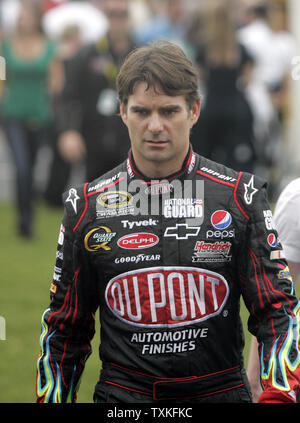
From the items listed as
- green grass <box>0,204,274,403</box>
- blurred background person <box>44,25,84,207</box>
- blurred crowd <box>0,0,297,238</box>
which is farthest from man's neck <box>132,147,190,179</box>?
blurred background person <box>44,25,84,207</box>

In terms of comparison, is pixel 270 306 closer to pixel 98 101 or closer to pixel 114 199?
pixel 114 199

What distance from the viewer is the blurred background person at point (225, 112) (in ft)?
32.5

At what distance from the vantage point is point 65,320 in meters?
3.70

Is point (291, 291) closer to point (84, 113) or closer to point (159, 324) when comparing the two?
point (159, 324)

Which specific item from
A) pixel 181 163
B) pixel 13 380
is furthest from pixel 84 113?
pixel 181 163

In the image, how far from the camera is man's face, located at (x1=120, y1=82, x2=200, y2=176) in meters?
3.55

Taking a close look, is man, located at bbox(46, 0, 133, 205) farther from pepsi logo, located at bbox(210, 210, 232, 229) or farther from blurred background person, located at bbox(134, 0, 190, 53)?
pepsi logo, located at bbox(210, 210, 232, 229)

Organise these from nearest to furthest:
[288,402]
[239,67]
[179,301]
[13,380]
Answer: [288,402], [179,301], [13,380], [239,67]

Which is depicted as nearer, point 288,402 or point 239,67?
point 288,402

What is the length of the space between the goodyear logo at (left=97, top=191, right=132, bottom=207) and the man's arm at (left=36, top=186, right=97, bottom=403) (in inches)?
5.4

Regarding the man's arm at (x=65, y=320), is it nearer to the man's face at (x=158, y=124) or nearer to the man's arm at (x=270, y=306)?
the man's face at (x=158, y=124)

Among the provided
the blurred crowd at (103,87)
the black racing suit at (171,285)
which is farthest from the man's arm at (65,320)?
the blurred crowd at (103,87)
